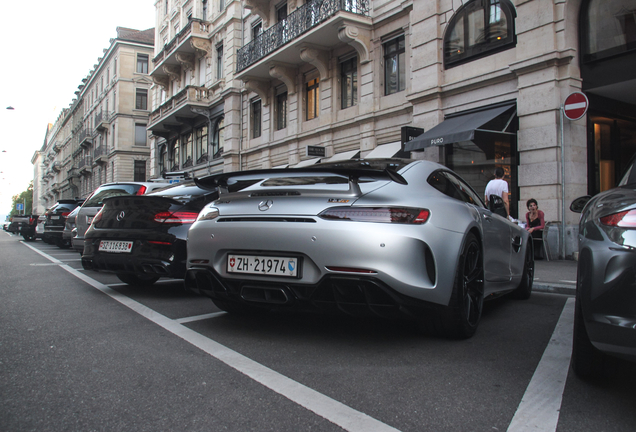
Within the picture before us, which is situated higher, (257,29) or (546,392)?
(257,29)

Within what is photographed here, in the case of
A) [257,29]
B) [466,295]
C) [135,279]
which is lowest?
[135,279]

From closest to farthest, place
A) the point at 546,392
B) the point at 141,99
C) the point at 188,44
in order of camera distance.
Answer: the point at 546,392 < the point at 188,44 < the point at 141,99

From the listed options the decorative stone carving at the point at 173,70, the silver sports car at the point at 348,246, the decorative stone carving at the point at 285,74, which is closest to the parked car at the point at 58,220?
the decorative stone carving at the point at 285,74

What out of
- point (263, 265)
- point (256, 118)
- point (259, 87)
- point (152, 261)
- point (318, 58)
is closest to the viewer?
point (263, 265)

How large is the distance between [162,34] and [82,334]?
115 feet

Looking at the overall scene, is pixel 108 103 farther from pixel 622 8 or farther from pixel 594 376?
pixel 594 376

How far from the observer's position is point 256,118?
74.8ft

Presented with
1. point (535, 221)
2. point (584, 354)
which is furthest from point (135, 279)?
point (535, 221)

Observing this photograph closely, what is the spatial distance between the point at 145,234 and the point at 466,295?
10.6 feet

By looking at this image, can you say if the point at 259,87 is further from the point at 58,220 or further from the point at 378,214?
the point at 378,214

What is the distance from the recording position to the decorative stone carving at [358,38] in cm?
1524

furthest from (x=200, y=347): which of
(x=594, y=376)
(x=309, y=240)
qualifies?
(x=594, y=376)

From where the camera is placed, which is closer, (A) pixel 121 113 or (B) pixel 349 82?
(B) pixel 349 82

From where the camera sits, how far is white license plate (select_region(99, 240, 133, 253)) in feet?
16.8
